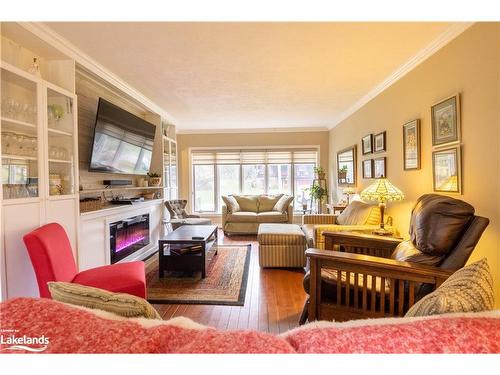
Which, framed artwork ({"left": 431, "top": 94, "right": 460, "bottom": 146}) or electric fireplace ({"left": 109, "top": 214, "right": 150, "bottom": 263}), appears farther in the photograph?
electric fireplace ({"left": 109, "top": 214, "right": 150, "bottom": 263})

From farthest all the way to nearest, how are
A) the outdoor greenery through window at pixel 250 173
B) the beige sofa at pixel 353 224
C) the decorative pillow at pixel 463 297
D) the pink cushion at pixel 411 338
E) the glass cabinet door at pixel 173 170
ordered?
the outdoor greenery through window at pixel 250 173, the glass cabinet door at pixel 173 170, the beige sofa at pixel 353 224, the decorative pillow at pixel 463 297, the pink cushion at pixel 411 338

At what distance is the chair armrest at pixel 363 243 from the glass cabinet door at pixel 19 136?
2.56 m

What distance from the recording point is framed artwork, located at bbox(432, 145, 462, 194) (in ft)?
6.63

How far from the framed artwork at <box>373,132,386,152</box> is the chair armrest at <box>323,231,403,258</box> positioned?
146 centimetres

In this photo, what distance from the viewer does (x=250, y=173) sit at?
6.42m

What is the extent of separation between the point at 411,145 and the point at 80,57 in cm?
339

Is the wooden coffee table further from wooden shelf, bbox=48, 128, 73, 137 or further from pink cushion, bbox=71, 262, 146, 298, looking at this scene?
wooden shelf, bbox=48, 128, 73, 137

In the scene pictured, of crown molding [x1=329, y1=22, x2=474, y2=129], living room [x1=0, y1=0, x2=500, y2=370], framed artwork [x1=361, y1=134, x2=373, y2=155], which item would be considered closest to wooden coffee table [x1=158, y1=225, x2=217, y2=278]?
living room [x1=0, y1=0, x2=500, y2=370]

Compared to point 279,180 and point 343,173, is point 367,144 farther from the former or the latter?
point 279,180

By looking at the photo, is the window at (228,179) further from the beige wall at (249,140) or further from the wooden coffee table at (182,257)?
the wooden coffee table at (182,257)

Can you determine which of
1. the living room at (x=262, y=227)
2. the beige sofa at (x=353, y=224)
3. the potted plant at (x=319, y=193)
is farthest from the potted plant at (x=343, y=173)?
the beige sofa at (x=353, y=224)

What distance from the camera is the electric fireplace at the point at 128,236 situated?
123 inches
